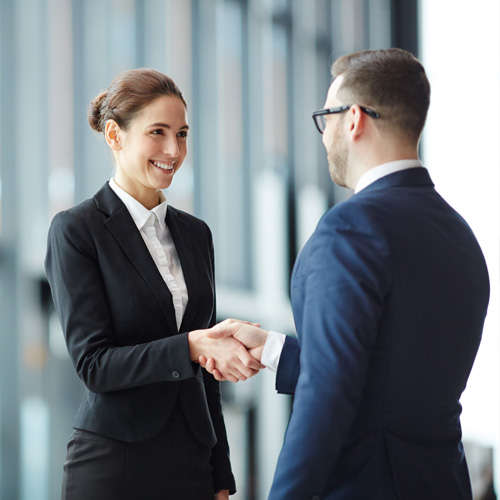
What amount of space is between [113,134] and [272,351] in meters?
0.70

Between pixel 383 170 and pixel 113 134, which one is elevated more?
pixel 113 134

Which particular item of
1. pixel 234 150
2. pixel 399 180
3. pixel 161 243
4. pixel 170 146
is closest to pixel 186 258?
pixel 161 243

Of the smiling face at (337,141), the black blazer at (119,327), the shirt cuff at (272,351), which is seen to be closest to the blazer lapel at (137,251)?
the black blazer at (119,327)

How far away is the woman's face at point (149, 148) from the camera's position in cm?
184

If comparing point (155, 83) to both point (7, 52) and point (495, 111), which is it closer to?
point (7, 52)

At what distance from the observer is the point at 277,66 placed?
4.06 meters

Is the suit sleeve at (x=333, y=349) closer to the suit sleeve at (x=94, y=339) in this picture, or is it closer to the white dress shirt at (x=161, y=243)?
the suit sleeve at (x=94, y=339)

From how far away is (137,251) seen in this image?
1.75 metres

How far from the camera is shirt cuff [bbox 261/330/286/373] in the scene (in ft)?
5.53

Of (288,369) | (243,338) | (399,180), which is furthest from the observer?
(243,338)

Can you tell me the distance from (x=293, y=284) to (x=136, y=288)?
0.43m

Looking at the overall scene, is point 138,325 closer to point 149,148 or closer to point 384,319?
point 149,148

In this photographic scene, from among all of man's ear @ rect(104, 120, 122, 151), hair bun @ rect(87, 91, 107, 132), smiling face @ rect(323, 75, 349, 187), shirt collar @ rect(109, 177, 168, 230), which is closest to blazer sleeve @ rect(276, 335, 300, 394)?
smiling face @ rect(323, 75, 349, 187)

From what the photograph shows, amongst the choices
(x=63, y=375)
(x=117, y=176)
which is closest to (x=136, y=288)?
(x=117, y=176)
